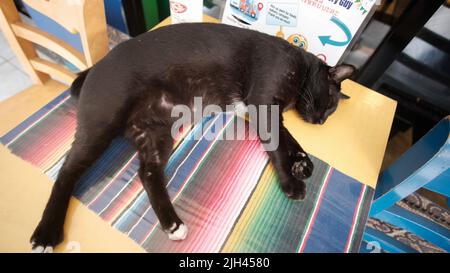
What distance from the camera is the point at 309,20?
33.2 inches

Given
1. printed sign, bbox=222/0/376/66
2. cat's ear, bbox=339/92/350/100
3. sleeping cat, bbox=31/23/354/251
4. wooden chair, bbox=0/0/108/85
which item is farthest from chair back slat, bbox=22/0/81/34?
cat's ear, bbox=339/92/350/100

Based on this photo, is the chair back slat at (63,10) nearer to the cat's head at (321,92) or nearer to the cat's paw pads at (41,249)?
the cat's paw pads at (41,249)

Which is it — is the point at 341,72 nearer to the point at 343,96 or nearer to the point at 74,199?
the point at 343,96

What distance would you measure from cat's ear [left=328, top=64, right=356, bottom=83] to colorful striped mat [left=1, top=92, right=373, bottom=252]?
32 centimetres

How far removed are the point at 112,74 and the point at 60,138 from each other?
0.25m

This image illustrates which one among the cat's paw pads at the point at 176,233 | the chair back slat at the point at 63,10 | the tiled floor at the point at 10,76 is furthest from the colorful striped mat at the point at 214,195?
the tiled floor at the point at 10,76

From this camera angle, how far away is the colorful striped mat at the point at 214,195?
0.60 m

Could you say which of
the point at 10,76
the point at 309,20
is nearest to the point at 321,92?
the point at 309,20

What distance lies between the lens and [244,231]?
0.61 m

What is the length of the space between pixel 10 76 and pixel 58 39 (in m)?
0.96

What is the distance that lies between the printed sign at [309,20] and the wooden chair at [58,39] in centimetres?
51

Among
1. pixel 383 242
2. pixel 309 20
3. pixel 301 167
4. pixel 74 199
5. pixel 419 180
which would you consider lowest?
pixel 383 242

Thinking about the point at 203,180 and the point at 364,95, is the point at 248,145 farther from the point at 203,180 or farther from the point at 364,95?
the point at 364,95
